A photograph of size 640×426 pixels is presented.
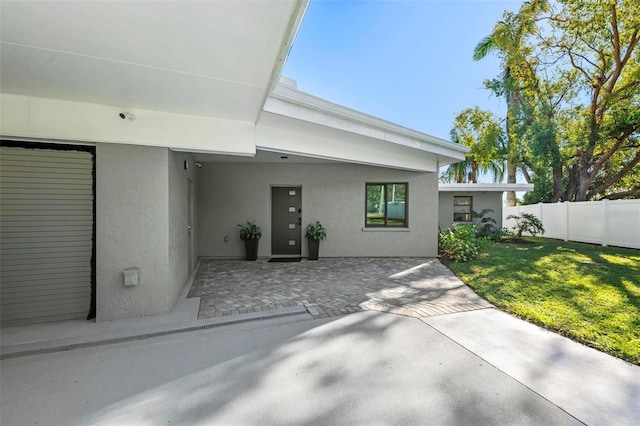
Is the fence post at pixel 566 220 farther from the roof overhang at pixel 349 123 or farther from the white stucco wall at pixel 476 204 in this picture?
the roof overhang at pixel 349 123

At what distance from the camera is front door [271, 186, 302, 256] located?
8.73m

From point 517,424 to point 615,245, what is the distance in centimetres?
1118

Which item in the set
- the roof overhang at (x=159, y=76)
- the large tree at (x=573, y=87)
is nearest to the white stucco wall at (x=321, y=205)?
the roof overhang at (x=159, y=76)

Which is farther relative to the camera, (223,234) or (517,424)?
(223,234)

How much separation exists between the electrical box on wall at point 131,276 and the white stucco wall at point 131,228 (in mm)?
71

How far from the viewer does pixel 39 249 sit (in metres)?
3.75

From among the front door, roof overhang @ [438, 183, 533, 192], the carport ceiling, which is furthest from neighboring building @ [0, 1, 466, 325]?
roof overhang @ [438, 183, 533, 192]

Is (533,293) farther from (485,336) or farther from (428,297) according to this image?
(485,336)

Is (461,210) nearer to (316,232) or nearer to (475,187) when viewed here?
(475,187)

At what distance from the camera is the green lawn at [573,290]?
11.2 feet

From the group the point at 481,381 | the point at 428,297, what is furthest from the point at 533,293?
the point at 481,381

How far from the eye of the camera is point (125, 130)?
3.77 m

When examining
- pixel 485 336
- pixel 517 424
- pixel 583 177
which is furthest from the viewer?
pixel 583 177

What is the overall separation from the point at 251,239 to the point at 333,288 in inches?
145
